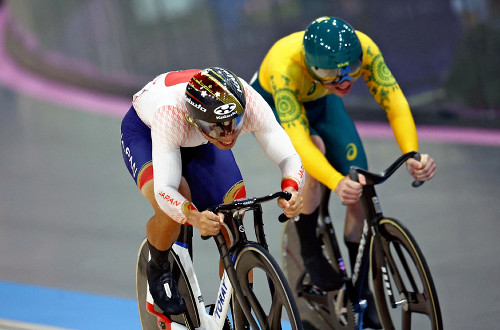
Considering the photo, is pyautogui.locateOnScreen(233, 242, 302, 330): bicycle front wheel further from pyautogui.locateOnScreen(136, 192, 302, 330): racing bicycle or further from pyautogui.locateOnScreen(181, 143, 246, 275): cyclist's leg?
pyautogui.locateOnScreen(181, 143, 246, 275): cyclist's leg

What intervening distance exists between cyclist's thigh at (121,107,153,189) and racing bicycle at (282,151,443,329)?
94cm

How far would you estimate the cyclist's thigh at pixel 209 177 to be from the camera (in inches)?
146

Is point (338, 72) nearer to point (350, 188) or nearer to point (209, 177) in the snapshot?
point (350, 188)

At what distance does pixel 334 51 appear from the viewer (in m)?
3.84

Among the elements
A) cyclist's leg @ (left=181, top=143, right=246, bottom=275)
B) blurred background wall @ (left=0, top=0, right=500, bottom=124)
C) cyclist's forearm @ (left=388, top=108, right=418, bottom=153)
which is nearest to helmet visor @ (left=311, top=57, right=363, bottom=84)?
cyclist's forearm @ (left=388, top=108, right=418, bottom=153)

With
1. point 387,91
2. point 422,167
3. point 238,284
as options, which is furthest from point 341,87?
point 238,284

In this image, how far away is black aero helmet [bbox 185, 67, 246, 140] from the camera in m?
3.16

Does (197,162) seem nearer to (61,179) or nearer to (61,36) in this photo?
(61,179)

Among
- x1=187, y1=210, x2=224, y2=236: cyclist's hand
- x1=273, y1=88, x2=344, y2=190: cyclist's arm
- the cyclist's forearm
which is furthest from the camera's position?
the cyclist's forearm

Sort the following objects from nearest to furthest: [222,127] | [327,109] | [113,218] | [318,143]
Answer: [222,127] < [318,143] < [327,109] < [113,218]

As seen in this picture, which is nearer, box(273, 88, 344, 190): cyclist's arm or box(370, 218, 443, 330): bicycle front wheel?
box(370, 218, 443, 330): bicycle front wheel

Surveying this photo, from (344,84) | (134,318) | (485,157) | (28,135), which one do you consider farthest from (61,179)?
(344,84)

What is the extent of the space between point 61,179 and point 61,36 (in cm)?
522

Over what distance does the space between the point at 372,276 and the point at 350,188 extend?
0.47 metres
